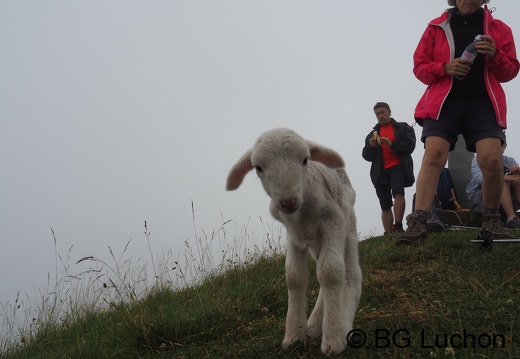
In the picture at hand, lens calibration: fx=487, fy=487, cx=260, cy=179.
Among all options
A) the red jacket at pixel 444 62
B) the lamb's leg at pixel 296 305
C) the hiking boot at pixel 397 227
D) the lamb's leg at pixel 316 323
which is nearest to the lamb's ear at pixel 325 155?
the lamb's leg at pixel 296 305

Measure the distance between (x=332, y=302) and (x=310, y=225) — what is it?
49 cm

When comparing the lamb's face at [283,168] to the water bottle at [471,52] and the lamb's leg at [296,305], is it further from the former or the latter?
the water bottle at [471,52]

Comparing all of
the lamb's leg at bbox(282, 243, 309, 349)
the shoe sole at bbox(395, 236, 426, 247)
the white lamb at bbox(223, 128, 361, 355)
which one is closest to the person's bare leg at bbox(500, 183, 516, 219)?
the shoe sole at bbox(395, 236, 426, 247)

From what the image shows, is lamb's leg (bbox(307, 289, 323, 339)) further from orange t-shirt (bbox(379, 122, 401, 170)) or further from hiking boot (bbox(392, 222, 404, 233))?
hiking boot (bbox(392, 222, 404, 233))

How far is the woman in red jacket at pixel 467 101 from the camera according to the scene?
4.79m

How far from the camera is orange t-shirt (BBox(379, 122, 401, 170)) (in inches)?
319

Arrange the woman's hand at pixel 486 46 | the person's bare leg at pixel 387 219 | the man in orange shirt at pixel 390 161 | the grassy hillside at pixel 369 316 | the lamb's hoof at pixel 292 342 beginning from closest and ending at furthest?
the grassy hillside at pixel 369 316 → the lamb's hoof at pixel 292 342 → the woman's hand at pixel 486 46 → the man in orange shirt at pixel 390 161 → the person's bare leg at pixel 387 219

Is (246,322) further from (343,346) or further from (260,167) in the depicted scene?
(260,167)

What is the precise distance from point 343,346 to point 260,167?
112 cm

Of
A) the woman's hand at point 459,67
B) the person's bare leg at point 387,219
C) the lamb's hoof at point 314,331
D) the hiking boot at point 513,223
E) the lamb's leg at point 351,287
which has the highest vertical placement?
the woman's hand at point 459,67

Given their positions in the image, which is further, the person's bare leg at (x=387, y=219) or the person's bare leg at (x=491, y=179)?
the person's bare leg at (x=387, y=219)

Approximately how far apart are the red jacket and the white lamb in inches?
86.3

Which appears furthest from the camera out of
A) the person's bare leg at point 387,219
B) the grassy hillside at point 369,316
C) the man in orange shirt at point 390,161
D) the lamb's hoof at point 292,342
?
the person's bare leg at point 387,219

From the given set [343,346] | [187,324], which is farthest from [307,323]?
[187,324]
